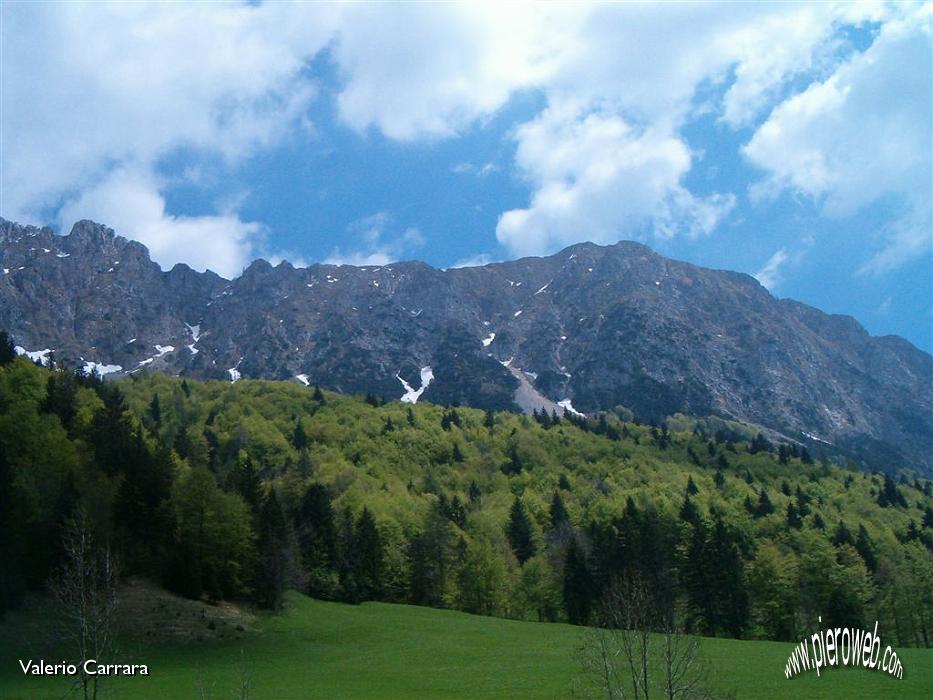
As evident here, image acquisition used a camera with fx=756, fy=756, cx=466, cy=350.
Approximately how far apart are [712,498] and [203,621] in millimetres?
124475

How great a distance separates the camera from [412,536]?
115m

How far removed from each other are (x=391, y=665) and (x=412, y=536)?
55433 mm

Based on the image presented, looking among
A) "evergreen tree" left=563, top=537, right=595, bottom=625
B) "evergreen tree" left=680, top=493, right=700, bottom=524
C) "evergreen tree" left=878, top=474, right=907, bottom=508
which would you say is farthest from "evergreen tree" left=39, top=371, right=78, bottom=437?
"evergreen tree" left=878, top=474, right=907, bottom=508

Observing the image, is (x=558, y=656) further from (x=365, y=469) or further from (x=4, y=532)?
(x=365, y=469)

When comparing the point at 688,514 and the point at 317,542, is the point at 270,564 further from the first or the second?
the point at 688,514

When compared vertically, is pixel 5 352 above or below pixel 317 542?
above

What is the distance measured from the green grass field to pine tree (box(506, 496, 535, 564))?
45141mm

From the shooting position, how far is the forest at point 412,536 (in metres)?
71.4

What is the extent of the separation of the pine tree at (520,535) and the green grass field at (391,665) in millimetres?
45141

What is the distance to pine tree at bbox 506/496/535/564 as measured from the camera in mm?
127188

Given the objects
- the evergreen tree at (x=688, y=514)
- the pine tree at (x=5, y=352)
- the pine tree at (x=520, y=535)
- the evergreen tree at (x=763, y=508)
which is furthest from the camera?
the evergreen tree at (x=763, y=508)

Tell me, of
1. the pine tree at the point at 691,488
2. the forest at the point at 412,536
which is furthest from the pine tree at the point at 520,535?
the pine tree at the point at 691,488

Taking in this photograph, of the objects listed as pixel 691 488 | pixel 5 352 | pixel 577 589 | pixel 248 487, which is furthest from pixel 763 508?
pixel 5 352

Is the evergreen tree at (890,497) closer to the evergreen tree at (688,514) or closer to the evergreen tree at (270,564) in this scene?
the evergreen tree at (688,514)
